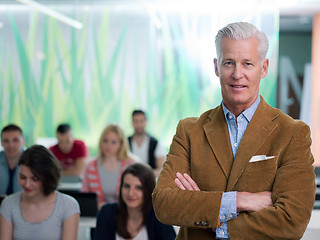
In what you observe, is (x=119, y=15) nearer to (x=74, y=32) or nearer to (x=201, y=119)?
(x=74, y=32)

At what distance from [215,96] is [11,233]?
185 inches

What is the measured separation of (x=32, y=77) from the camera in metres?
7.38

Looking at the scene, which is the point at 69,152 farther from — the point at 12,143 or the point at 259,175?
the point at 259,175

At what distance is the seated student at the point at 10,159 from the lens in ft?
14.0

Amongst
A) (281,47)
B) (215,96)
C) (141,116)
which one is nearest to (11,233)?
(141,116)

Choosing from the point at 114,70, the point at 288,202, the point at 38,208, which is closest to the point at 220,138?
the point at 288,202

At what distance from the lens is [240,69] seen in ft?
4.84

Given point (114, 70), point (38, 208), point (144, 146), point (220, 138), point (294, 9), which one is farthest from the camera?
point (294, 9)

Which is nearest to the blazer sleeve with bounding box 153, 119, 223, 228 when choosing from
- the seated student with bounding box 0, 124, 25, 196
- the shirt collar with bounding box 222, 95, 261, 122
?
the shirt collar with bounding box 222, 95, 261, 122

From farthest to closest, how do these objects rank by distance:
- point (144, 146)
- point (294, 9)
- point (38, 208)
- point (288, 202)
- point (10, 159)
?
point (294, 9), point (144, 146), point (10, 159), point (38, 208), point (288, 202)

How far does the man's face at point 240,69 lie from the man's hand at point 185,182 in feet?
1.00

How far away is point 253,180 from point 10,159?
3.44 meters

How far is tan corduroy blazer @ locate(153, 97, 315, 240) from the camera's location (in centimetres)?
143

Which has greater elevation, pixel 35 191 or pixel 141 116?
pixel 141 116
